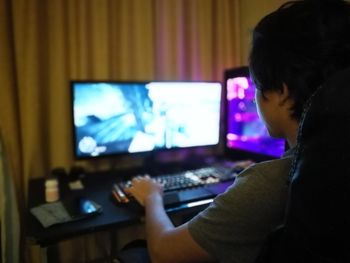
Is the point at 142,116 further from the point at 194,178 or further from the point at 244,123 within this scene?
the point at 244,123

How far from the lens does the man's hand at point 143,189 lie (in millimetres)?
1136

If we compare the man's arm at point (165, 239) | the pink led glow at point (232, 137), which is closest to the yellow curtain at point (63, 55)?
the pink led glow at point (232, 137)

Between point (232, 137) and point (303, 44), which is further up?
point (303, 44)

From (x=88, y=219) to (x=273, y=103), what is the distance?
715 millimetres

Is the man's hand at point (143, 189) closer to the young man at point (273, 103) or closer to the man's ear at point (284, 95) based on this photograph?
the young man at point (273, 103)

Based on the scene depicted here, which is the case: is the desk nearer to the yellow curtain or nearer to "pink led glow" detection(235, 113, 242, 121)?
the yellow curtain

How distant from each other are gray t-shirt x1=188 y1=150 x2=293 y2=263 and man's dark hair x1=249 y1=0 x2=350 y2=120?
0.56ft

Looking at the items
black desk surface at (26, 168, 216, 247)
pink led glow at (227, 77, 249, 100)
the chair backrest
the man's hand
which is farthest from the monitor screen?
the chair backrest

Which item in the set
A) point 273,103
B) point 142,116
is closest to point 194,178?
Answer: point 142,116

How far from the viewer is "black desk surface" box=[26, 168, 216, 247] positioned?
96 cm

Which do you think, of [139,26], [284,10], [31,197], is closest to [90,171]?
[31,197]

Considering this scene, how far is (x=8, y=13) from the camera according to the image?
1471 mm

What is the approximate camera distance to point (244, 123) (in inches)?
66.1

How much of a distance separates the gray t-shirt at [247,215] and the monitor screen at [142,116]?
34.6 inches
